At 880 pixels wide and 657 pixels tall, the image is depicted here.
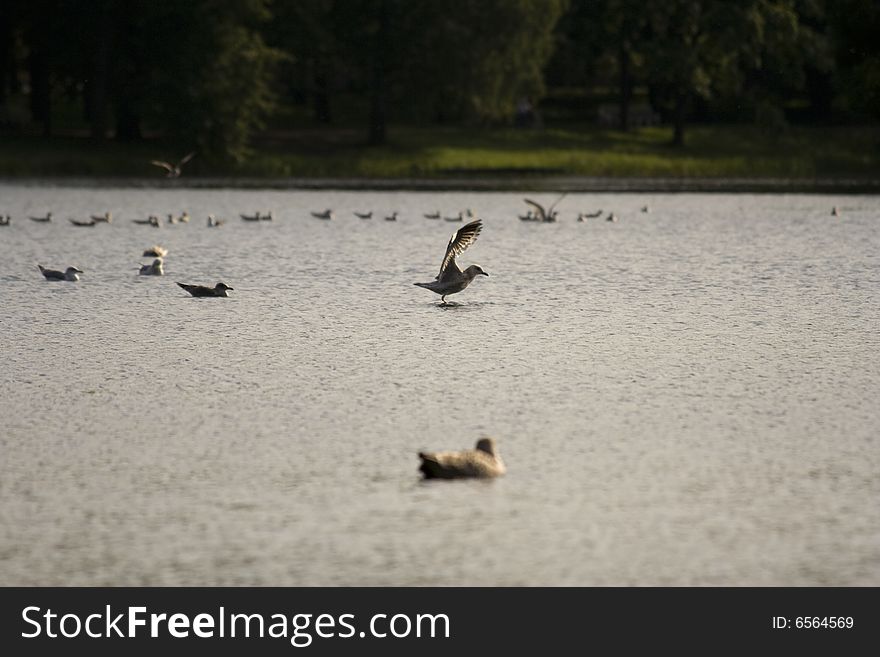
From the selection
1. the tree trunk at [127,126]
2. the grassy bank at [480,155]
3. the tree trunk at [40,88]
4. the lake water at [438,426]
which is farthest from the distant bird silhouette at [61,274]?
the tree trunk at [40,88]

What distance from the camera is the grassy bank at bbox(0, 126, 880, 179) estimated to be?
214ft

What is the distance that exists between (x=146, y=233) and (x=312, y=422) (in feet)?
85.0

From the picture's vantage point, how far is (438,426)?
1338 centimetres

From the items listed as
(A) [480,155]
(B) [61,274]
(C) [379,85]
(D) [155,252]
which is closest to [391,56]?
(C) [379,85]

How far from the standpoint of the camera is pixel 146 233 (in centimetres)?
3869

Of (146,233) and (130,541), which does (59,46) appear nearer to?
(146,233)

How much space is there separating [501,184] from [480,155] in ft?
23.9

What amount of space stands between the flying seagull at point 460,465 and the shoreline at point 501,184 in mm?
47207

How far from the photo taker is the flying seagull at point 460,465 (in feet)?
36.9

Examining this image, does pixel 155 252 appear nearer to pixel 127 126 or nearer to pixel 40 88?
pixel 127 126

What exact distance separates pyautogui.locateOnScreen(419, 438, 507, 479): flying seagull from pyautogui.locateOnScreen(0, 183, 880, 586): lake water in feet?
0.32

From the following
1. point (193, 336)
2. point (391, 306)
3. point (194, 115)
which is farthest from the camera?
point (194, 115)

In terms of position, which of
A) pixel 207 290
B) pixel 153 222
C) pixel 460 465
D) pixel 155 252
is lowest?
pixel 153 222
